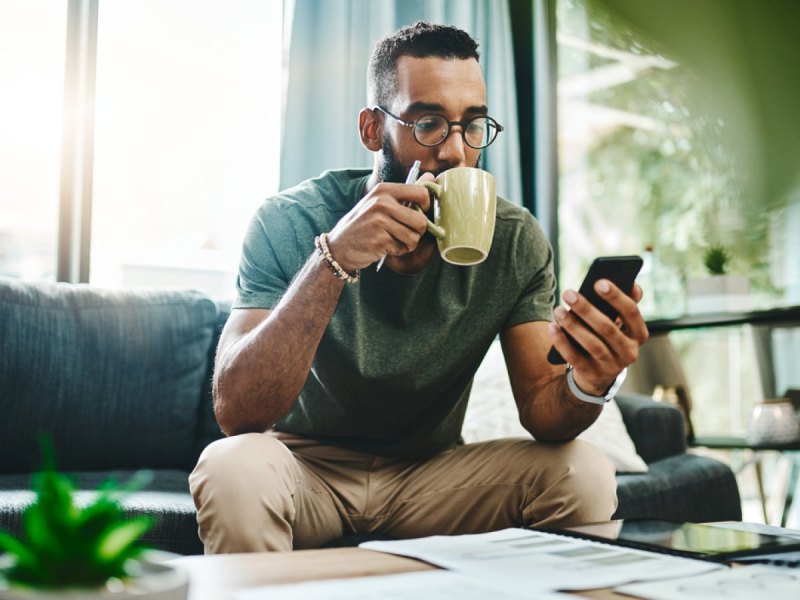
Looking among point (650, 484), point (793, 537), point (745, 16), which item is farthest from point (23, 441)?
point (745, 16)

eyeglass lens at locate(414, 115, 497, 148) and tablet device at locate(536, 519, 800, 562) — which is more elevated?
eyeglass lens at locate(414, 115, 497, 148)

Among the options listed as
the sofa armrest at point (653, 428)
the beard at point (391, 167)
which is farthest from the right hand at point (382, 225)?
the sofa armrest at point (653, 428)

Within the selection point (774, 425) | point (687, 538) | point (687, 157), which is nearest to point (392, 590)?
point (687, 538)

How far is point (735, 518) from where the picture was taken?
2168 millimetres

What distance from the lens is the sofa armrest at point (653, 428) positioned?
224 cm

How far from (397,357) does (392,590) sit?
2.57 ft

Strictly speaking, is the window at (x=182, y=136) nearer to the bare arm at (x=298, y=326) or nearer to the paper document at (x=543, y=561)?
the bare arm at (x=298, y=326)

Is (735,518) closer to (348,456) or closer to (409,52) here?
(348,456)

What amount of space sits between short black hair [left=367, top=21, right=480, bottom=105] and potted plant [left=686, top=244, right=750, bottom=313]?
171 centimetres

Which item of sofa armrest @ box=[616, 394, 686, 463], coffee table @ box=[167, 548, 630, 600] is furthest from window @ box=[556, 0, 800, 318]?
coffee table @ box=[167, 548, 630, 600]

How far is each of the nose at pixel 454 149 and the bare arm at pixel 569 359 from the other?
313 millimetres

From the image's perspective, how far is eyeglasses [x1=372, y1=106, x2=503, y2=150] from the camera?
4.86 ft

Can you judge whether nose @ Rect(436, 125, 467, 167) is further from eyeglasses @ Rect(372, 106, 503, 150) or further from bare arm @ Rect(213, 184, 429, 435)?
bare arm @ Rect(213, 184, 429, 435)

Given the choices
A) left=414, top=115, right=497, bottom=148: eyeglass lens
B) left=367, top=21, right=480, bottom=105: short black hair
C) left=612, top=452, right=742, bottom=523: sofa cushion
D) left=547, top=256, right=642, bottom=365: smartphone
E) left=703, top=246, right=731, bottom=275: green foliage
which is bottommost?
left=612, top=452, right=742, bottom=523: sofa cushion
